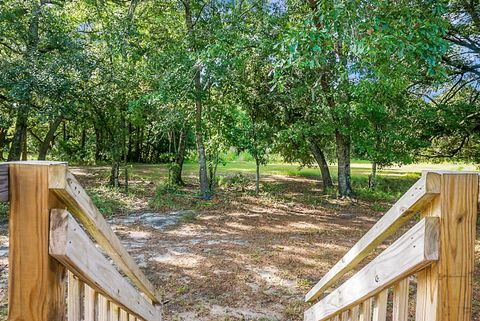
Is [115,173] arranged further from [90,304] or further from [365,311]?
[365,311]

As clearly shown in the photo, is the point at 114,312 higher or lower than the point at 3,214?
higher

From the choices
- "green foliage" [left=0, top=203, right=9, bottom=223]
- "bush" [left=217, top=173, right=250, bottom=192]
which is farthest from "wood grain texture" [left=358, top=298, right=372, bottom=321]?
"bush" [left=217, top=173, right=250, bottom=192]

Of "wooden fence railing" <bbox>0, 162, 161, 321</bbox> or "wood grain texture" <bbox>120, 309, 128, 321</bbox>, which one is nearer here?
"wooden fence railing" <bbox>0, 162, 161, 321</bbox>

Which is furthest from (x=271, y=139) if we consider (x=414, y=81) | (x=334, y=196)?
(x=414, y=81)

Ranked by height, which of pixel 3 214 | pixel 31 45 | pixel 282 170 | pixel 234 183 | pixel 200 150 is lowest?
pixel 3 214

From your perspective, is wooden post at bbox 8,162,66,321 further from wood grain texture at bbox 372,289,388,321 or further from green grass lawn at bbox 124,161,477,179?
green grass lawn at bbox 124,161,477,179

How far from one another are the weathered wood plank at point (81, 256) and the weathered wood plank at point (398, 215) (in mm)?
918

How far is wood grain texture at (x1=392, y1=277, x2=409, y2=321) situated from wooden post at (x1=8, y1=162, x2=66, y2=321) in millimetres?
1045

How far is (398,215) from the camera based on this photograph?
1.11 meters

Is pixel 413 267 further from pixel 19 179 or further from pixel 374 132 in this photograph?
pixel 374 132

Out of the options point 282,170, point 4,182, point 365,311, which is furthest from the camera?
point 282,170

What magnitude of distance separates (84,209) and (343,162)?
8.49 metres

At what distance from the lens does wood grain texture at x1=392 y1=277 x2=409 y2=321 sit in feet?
3.74

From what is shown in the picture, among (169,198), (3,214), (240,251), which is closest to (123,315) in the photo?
(240,251)
